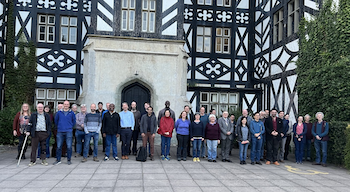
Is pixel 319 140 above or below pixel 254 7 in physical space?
below

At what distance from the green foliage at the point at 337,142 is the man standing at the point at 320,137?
21cm

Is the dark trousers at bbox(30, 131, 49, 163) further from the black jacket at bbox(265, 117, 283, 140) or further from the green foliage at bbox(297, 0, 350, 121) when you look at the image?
the green foliage at bbox(297, 0, 350, 121)

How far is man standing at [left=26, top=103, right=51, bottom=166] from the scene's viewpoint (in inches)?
292

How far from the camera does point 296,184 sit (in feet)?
20.0

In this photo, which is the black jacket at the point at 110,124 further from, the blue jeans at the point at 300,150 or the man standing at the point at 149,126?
the blue jeans at the point at 300,150

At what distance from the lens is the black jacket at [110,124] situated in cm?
833

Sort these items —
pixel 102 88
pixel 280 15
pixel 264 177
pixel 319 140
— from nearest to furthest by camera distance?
pixel 264 177 < pixel 319 140 < pixel 102 88 < pixel 280 15

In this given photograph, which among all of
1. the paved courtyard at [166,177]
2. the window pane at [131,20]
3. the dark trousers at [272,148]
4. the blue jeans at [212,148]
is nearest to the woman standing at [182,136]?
the paved courtyard at [166,177]

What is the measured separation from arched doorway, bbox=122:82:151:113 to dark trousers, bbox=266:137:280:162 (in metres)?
5.36

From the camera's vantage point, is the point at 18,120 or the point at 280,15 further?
the point at 280,15

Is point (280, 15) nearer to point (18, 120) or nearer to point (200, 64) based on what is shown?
point (200, 64)

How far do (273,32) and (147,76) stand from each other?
6038 millimetres

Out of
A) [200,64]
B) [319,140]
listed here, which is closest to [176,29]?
[200,64]

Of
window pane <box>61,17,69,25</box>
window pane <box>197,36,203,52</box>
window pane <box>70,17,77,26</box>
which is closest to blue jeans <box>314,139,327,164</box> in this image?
window pane <box>197,36,203,52</box>
